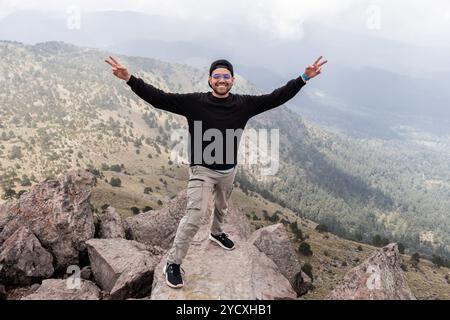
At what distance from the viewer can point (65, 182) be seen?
20.2 metres

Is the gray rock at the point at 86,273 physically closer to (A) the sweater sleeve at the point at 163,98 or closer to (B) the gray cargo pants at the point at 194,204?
(B) the gray cargo pants at the point at 194,204

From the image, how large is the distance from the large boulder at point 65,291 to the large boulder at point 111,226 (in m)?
4.95

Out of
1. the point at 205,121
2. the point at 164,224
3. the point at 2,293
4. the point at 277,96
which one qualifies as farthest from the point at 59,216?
the point at 277,96

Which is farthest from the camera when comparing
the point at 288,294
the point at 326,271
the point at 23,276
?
the point at 326,271

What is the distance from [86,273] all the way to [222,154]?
9.07 meters

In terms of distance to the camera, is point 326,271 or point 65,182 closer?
point 65,182

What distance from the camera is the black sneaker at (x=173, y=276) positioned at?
491 inches

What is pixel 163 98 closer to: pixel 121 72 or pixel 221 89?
pixel 121 72

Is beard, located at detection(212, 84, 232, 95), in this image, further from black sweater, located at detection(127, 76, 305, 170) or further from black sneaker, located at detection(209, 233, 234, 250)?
black sneaker, located at detection(209, 233, 234, 250)

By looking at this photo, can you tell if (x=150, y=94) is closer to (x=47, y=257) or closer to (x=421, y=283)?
(x=47, y=257)

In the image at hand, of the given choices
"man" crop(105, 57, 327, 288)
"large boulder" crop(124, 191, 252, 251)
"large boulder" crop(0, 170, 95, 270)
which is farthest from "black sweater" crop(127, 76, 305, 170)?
"large boulder" crop(124, 191, 252, 251)

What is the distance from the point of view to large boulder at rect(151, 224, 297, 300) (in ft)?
40.6

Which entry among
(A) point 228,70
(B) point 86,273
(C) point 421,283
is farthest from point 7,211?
(C) point 421,283
